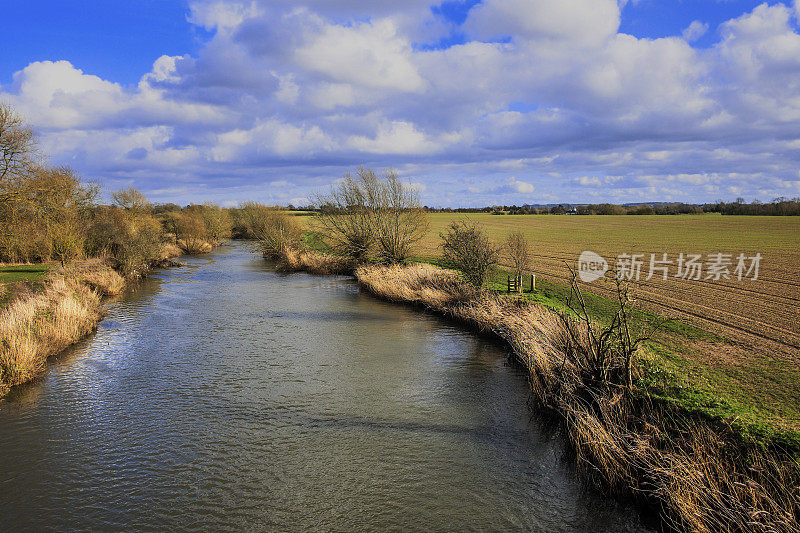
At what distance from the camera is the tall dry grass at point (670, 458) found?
641 cm

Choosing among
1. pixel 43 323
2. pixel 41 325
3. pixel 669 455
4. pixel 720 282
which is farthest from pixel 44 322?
pixel 720 282

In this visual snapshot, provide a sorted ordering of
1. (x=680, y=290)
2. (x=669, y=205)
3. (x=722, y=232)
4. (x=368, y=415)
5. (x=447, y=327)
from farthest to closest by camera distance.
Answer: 1. (x=669, y=205)
2. (x=722, y=232)
3. (x=680, y=290)
4. (x=447, y=327)
5. (x=368, y=415)

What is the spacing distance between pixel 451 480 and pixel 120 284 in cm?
2628

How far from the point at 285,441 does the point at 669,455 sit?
286 inches

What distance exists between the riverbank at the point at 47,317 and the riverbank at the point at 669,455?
14.3m

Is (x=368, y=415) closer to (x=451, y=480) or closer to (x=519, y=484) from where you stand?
(x=451, y=480)

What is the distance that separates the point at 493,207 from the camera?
139500mm

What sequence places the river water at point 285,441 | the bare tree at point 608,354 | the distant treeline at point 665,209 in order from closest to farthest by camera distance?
the river water at point 285,441 < the bare tree at point 608,354 < the distant treeline at point 665,209

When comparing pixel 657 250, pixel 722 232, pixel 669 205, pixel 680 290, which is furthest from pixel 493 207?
pixel 680 290

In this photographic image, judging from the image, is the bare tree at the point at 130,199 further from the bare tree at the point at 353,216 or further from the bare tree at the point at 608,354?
the bare tree at the point at 608,354

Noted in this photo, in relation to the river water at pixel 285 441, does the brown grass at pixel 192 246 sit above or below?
above

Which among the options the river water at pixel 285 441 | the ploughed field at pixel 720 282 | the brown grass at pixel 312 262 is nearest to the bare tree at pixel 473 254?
the river water at pixel 285 441

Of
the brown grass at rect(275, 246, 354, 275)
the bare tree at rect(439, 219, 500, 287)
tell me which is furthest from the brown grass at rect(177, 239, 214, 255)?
the bare tree at rect(439, 219, 500, 287)

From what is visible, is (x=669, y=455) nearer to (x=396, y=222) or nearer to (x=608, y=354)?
(x=608, y=354)
